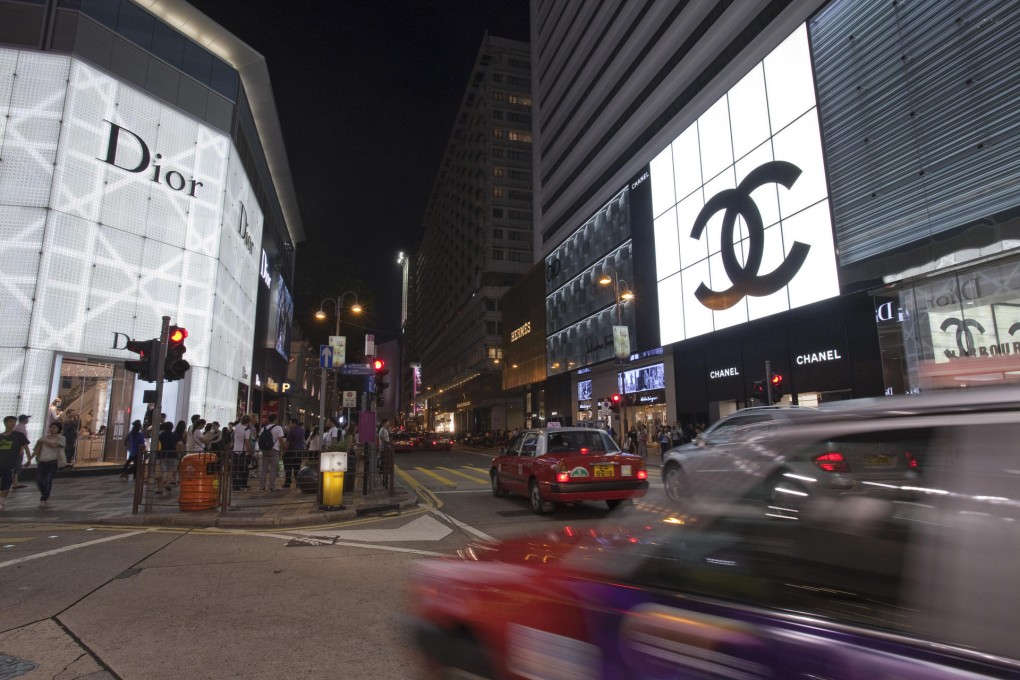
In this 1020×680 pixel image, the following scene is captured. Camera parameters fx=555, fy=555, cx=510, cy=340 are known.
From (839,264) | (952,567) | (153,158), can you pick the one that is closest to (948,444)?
(952,567)

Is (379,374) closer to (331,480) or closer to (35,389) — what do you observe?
(331,480)

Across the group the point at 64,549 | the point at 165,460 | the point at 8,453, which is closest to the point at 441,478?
the point at 165,460

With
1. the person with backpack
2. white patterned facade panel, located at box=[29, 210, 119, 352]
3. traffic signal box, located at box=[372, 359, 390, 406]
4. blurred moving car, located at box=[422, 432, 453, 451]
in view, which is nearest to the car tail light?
the person with backpack

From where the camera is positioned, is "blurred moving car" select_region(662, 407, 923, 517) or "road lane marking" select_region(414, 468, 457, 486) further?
"road lane marking" select_region(414, 468, 457, 486)

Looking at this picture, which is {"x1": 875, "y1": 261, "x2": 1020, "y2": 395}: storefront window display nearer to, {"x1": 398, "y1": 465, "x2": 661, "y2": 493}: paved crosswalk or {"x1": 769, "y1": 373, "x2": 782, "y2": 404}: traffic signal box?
{"x1": 769, "y1": 373, "x2": 782, "y2": 404}: traffic signal box

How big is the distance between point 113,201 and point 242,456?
1328cm

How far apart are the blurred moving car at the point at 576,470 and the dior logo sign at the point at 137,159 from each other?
1913 centimetres

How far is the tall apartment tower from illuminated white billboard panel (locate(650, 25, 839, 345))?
41040 mm

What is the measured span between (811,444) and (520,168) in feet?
260

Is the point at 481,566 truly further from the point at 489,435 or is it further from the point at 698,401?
the point at 489,435

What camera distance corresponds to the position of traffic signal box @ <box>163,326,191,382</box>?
424 inches

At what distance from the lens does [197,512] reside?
10.1 metres

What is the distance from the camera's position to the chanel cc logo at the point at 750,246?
22203mm

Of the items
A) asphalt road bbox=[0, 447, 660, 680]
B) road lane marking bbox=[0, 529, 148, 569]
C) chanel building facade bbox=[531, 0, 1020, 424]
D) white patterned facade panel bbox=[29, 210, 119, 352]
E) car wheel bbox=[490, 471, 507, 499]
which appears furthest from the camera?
white patterned facade panel bbox=[29, 210, 119, 352]
